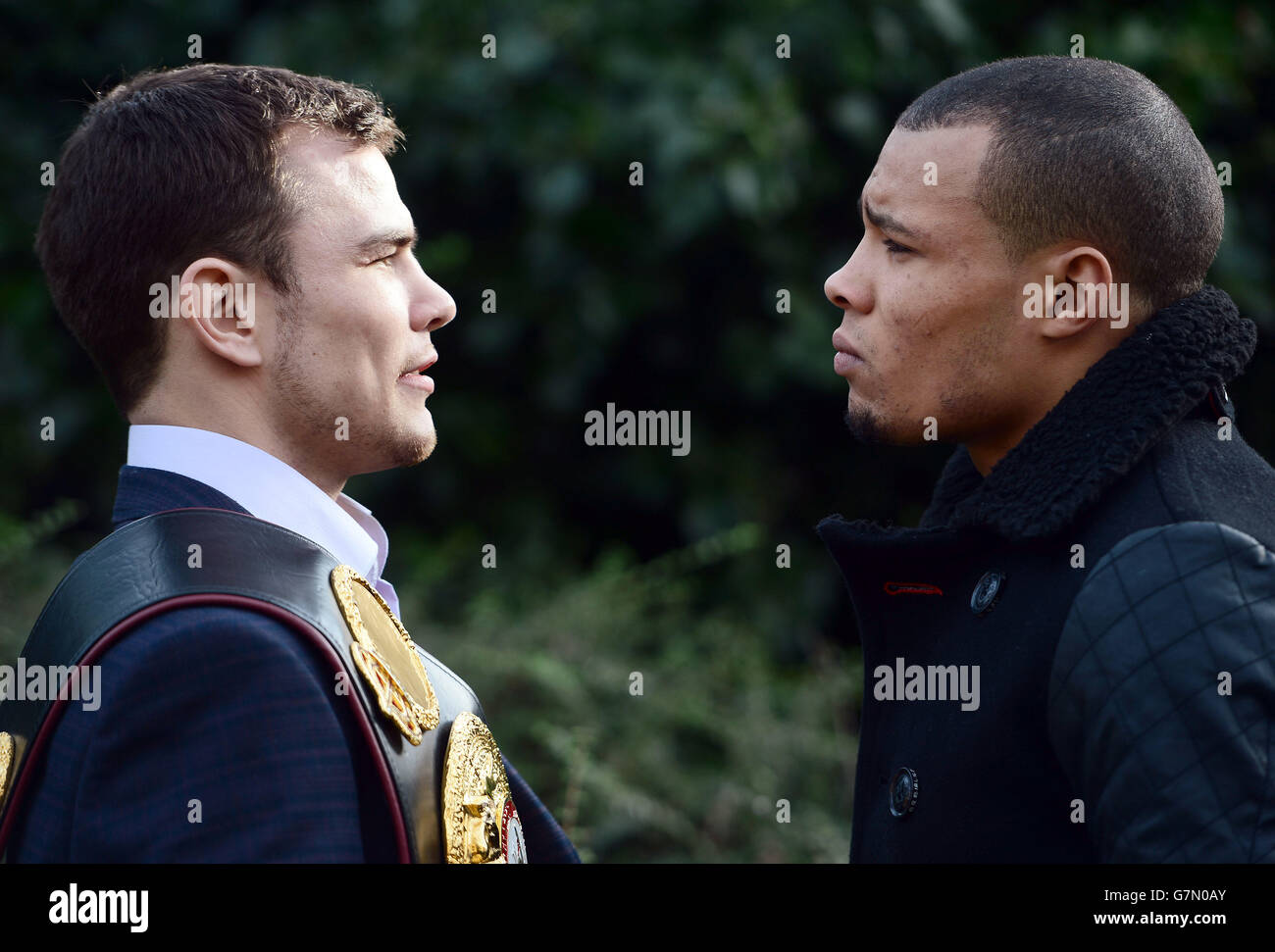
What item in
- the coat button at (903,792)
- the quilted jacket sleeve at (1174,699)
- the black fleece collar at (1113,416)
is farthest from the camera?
the coat button at (903,792)

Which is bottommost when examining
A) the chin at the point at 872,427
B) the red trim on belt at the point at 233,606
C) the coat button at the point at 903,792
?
the coat button at the point at 903,792

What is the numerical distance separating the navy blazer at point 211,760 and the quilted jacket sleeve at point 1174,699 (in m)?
0.86

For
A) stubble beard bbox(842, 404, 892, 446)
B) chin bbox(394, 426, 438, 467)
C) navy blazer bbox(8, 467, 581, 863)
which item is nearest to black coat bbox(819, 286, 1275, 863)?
stubble beard bbox(842, 404, 892, 446)

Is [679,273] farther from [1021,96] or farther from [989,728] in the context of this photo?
[989,728]

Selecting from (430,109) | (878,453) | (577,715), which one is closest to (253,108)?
(577,715)

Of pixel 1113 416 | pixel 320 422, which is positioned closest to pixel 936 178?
pixel 1113 416

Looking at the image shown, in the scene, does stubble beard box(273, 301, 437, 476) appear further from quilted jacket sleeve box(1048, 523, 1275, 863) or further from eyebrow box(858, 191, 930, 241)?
quilted jacket sleeve box(1048, 523, 1275, 863)

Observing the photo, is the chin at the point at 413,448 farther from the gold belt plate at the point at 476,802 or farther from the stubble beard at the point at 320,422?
the gold belt plate at the point at 476,802

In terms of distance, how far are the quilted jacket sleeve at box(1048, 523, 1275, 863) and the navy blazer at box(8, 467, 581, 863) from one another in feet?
2.82

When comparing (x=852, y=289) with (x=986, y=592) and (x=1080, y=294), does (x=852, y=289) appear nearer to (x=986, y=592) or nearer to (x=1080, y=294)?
(x=1080, y=294)

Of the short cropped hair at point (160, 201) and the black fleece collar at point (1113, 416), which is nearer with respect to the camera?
the black fleece collar at point (1113, 416)

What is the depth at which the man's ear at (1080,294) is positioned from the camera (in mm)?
1909

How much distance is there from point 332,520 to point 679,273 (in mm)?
2783

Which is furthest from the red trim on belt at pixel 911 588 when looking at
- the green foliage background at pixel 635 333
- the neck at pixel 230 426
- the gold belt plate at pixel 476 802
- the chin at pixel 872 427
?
the green foliage background at pixel 635 333
